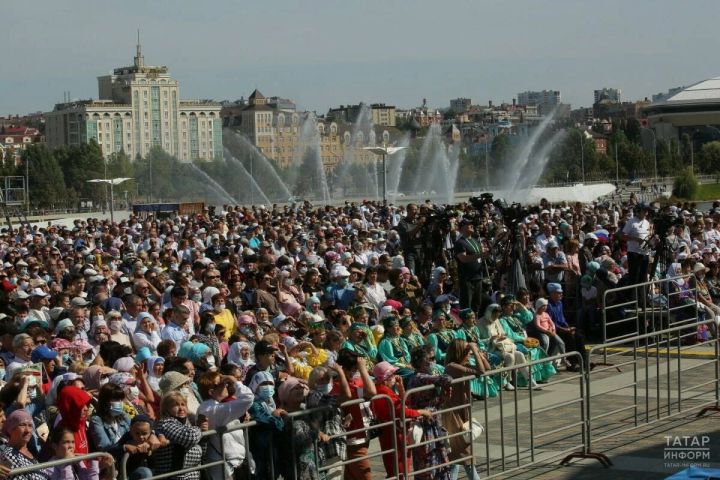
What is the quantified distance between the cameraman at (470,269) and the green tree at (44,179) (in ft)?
390

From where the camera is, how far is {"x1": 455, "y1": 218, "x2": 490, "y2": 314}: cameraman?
60.6ft

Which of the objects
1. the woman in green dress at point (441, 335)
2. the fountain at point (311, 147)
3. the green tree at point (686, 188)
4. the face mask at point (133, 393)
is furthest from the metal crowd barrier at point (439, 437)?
the fountain at point (311, 147)

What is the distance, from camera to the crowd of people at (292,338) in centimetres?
895

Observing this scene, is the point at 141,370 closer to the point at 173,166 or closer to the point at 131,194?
the point at 131,194

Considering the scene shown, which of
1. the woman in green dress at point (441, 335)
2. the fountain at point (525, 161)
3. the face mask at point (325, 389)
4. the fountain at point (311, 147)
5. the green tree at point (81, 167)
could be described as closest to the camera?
the face mask at point (325, 389)

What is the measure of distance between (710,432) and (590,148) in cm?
14394

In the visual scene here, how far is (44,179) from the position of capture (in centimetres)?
13462

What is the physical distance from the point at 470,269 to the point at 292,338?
5.98m

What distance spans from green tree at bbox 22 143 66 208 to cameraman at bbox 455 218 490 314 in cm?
11883

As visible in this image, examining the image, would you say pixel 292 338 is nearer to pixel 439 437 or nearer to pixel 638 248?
pixel 439 437

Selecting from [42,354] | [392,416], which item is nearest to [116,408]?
[392,416]

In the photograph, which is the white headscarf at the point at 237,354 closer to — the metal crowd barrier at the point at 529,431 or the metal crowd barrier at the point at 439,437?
the metal crowd barrier at the point at 439,437

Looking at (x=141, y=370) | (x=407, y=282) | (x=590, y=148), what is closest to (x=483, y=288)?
(x=407, y=282)

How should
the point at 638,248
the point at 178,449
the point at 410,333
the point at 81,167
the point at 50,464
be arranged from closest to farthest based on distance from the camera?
the point at 50,464 → the point at 178,449 → the point at 410,333 → the point at 638,248 → the point at 81,167
